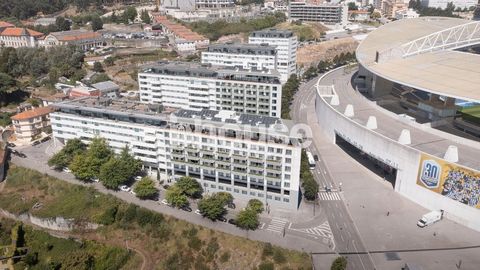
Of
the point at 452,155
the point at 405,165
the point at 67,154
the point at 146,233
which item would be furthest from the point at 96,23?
the point at 452,155

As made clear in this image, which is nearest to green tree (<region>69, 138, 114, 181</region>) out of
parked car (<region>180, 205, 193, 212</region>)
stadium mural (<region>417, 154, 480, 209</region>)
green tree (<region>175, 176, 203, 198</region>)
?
green tree (<region>175, 176, 203, 198</region>)

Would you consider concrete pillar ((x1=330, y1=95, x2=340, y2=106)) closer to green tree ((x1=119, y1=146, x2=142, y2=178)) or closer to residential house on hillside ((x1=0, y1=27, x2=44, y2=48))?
green tree ((x1=119, y1=146, x2=142, y2=178))

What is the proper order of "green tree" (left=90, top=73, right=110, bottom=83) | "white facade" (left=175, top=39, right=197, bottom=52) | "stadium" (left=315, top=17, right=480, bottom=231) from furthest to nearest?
1. "white facade" (left=175, top=39, right=197, bottom=52)
2. "green tree" (left=90, top=73, right=110, bottom=83)
3. "stadium" (left=315, top=17, right=480, bottom=231)

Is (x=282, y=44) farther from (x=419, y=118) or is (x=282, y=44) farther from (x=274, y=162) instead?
(x=274, y=162)

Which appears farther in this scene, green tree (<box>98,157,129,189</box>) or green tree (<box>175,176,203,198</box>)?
green tree (<box>98,157,129,189</box>)

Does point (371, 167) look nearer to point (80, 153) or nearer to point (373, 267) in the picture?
point (373, 267)

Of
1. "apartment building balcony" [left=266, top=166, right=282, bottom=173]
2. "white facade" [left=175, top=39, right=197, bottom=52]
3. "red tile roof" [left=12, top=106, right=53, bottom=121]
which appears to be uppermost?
"white facade" [left=175, top=39, right=197, bottom=52]
